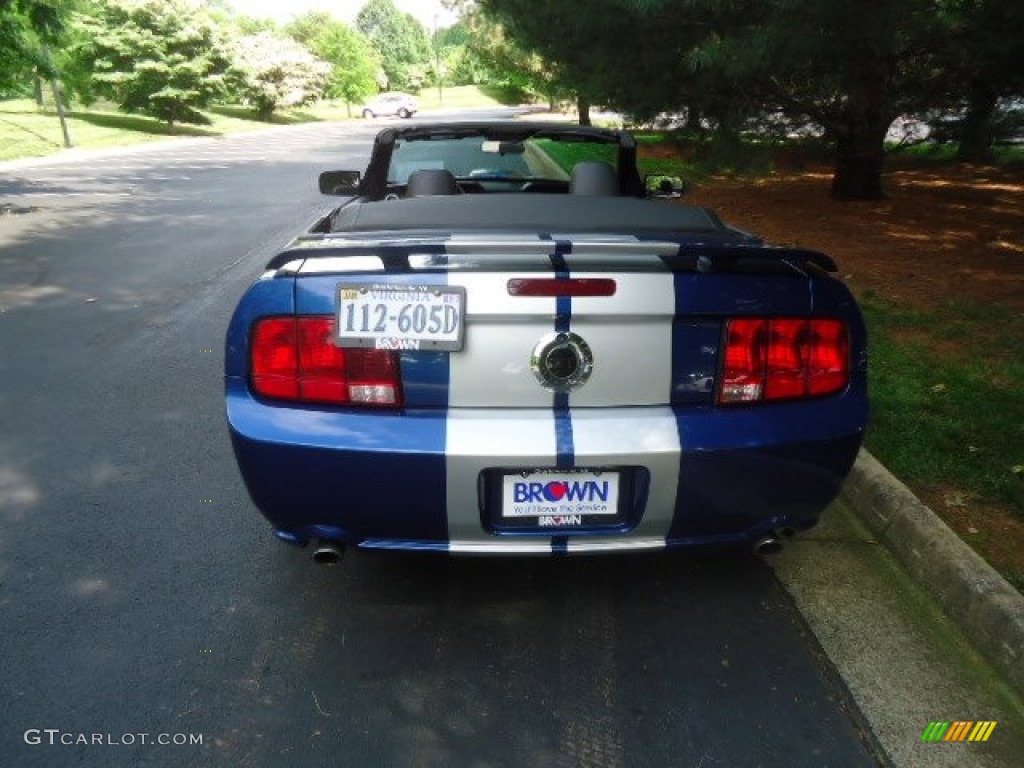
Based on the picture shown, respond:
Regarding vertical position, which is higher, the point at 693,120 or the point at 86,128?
the point at 693,120

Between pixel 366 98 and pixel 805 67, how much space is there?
64190 mm

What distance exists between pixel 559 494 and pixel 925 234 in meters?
7.84

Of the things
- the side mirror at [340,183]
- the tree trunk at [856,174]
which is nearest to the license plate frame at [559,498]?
the side mirror at [340,183]

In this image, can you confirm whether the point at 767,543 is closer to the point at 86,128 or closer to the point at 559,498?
the point at 559,498

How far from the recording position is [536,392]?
215cm

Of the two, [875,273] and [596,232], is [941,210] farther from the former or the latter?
[596,232]

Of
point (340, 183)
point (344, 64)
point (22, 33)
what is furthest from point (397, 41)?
point (340, 183)

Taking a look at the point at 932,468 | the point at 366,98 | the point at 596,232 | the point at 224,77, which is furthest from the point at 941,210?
the point at 366,98

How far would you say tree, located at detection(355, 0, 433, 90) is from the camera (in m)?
91.5

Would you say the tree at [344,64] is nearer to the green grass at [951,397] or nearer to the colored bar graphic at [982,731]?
the green grass at [951,397]

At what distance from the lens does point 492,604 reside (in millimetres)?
2590

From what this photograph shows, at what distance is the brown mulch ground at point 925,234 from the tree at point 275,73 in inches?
1493

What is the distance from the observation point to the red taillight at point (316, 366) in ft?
7.08

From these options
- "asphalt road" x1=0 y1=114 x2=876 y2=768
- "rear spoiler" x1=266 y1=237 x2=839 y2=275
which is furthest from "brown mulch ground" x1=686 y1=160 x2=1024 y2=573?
"rear spoiler" x1=266 y1=237 x2=839 y2=275
